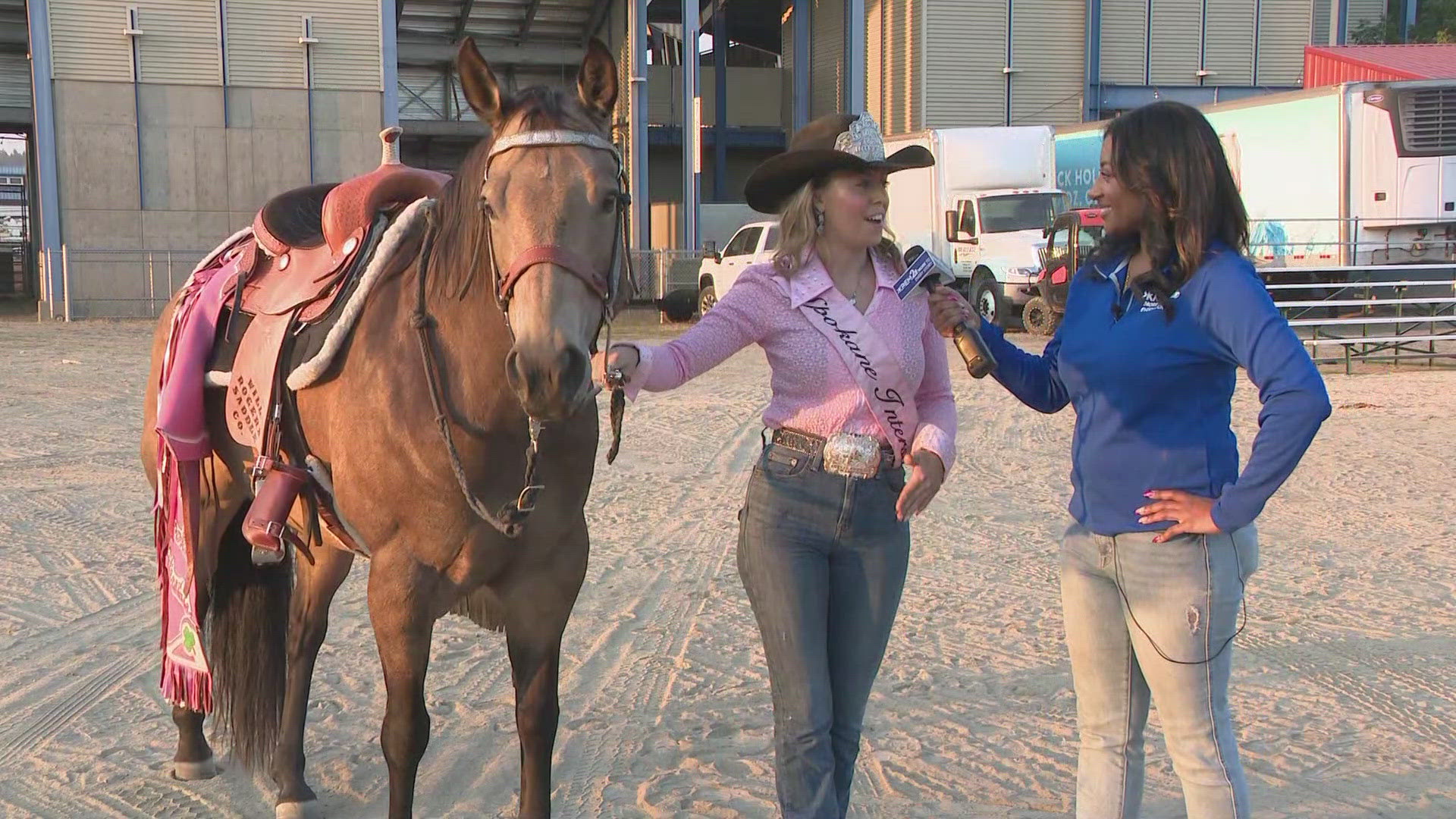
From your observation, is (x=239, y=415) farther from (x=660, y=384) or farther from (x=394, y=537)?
(x=660, y=384)

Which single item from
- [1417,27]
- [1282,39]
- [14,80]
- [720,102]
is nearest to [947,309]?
[720,102]

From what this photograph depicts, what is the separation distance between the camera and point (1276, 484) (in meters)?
2.32

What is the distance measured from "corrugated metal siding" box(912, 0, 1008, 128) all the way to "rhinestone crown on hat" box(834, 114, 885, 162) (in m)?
26.6

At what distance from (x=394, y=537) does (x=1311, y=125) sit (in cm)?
1896

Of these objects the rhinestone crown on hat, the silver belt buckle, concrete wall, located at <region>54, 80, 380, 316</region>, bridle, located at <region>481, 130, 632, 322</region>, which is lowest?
the silver belt buckle

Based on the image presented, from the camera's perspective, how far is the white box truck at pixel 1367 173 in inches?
707

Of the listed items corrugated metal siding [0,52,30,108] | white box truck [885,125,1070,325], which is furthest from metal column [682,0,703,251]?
corrugated metal siding [0,52,30,108]

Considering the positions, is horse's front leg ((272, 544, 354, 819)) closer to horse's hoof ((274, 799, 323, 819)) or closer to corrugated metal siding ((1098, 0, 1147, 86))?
horse's hoof ((274, 799, 323, 819))

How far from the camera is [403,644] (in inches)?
117

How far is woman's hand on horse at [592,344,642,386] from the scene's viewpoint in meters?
2.54

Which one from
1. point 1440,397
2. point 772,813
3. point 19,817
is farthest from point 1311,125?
point 19,817

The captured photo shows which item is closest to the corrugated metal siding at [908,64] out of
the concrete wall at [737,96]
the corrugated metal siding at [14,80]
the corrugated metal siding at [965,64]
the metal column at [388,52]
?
the corrugated metal siding at [965,64]

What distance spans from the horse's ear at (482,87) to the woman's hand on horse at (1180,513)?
1.57 m

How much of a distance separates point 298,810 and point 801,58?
2825 centimetres
